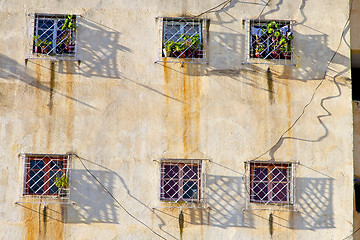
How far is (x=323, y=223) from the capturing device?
32.2 ft

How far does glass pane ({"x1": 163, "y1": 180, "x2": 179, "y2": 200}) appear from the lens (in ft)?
32.4

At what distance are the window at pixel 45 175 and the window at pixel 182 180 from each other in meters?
1.80

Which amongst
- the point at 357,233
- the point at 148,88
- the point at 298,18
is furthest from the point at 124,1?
the point at 357,233

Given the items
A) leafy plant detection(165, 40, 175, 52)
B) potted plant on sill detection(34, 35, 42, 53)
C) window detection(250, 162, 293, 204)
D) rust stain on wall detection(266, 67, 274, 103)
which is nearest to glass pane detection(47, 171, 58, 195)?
potted plant on sill detection(34, 35, 42, 53)

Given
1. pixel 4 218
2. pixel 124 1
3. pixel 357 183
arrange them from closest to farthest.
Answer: pixel 4 218 → pixel 124 1 → pixel 357 183

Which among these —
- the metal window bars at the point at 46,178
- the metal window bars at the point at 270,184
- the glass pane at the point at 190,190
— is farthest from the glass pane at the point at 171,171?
the metal window bars at the point at 46,178

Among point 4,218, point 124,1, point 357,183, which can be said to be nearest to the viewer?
point 4,218

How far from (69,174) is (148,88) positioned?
7.06 feet

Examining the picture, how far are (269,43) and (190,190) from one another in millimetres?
3213

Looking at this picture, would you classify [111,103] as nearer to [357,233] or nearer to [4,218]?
[4,218]

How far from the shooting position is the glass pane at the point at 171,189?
32.4 feet

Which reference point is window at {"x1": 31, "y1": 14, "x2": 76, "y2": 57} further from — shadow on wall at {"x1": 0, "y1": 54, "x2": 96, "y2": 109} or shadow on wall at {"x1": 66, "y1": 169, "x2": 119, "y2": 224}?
shadow on wall at {"x1": 66, "y1": 169, "x2": 119, "y2": 224}

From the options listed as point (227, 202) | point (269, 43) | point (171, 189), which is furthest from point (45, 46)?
point (227, 202)

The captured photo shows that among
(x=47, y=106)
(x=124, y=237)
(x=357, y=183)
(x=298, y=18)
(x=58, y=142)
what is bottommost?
(x=124, y=237)
